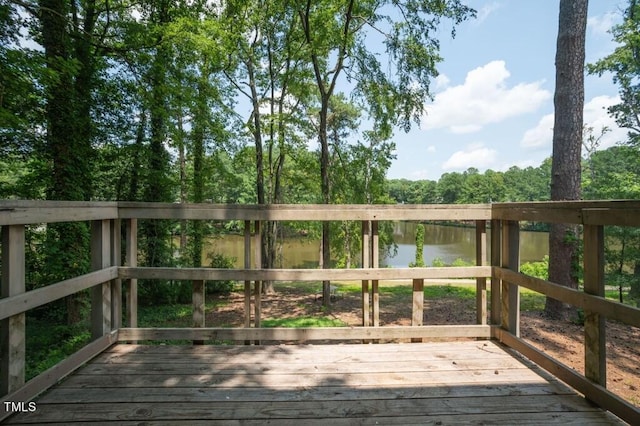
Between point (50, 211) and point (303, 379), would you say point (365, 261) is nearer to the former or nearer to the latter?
point (303, 379)

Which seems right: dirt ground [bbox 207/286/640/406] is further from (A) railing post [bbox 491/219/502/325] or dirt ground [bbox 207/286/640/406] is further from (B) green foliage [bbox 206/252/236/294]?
(A) railing post [bbox 491/219/502/325]

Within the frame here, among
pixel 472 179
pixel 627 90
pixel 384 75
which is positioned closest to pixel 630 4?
pixel 627 90

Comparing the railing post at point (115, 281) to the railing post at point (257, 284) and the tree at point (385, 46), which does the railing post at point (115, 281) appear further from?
the tree at point (385, 46)

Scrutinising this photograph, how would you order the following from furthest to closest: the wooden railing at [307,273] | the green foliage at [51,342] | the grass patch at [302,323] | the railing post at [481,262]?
1. the grass patch at [302,323]
2. the green foliage at [51,342]
3. the railing post at [481,262]
4. the wooden railing at [307,273]

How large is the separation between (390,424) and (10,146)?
732cm

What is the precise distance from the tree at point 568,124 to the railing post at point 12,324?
6.94 meters

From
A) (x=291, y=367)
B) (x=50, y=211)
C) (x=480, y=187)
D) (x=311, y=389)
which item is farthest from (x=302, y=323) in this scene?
(x=480, y=187)

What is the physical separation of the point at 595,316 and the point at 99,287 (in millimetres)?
3301

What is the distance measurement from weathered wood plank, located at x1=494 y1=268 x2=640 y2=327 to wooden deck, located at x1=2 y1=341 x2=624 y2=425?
0.54m

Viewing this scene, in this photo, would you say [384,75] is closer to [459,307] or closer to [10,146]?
[459,307]

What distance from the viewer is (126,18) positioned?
27.4ft

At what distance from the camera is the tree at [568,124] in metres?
5.77

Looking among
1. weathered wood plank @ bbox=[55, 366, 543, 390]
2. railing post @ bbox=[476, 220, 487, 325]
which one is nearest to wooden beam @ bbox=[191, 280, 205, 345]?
weathered wood plank @ bbox=[55, 366, 543, 390]

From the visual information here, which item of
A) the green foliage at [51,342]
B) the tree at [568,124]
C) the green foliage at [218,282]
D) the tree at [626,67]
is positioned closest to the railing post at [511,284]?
the tree at [568,124]
